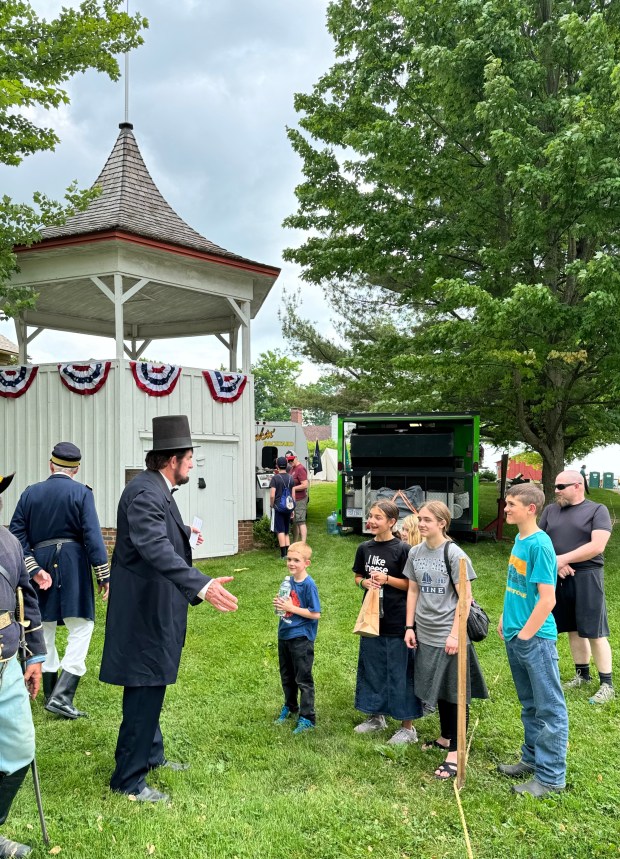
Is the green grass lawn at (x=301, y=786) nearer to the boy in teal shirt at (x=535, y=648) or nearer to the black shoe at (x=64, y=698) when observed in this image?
the black shoe at (x=64, y=698)

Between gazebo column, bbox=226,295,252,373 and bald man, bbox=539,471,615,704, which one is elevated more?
gazebo column, bbox=226,295,252,373

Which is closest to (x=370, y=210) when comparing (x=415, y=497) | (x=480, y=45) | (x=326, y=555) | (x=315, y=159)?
(x=315, y=159)

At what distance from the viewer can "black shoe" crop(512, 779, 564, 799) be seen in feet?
12.1

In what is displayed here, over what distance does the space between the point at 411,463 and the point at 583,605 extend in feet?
27.3

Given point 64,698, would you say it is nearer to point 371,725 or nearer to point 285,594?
point 285,594

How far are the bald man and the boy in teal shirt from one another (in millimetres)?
1569

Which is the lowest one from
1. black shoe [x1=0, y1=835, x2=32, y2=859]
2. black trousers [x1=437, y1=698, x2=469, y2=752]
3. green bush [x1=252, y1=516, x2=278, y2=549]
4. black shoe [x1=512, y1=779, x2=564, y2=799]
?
black shoe [x1=512, y1=779, x2=564, y2=799]

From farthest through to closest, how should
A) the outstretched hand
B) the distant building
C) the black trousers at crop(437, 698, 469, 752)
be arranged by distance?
the distant building, the black trousers at crop(437, 698, 469, 752), the outstretched hand

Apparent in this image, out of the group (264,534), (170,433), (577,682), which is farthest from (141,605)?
(264,534)

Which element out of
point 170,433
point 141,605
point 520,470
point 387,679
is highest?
point 170,433

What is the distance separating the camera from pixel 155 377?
11102 millimetres

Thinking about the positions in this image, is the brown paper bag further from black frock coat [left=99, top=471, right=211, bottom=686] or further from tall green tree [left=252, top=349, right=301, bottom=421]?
tall green tree [left=252, top=349, right=301, bottom=421]

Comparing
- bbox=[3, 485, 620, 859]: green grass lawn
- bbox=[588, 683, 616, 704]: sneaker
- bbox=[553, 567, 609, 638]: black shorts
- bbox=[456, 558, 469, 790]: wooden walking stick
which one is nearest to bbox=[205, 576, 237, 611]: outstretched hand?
bbox=[3, 485, 620, 859]: green grass lawn

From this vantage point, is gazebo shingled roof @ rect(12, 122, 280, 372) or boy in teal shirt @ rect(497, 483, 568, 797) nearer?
boy in teal shirt @ rect(497, 483, 568, 797)
